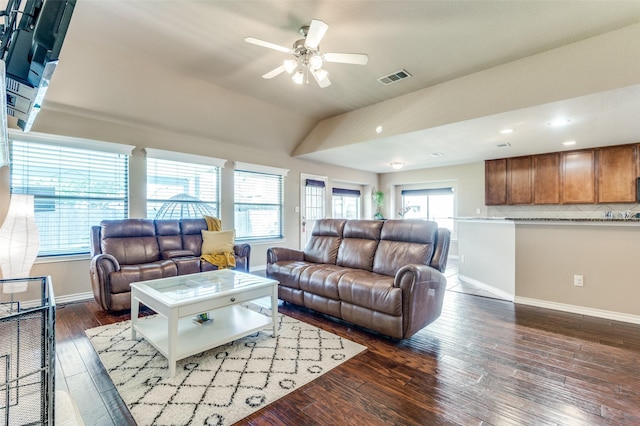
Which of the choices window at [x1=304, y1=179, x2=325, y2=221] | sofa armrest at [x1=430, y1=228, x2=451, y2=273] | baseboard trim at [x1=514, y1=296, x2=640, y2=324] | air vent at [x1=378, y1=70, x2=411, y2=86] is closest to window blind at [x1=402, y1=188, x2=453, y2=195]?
window at [x1=304, y1=179, x2=325, y2=221]

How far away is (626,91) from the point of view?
9.62 feet

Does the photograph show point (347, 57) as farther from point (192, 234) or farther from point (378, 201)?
point (378, 201)

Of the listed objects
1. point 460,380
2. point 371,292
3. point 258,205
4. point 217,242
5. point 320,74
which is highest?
point 320,74

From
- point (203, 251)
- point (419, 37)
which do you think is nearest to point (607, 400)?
point (419, 37)

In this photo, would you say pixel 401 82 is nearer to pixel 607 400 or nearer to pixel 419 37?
pixel 419 37

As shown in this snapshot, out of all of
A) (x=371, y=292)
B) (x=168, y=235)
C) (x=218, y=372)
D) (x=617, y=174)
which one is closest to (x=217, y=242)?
(x=168, y=235)

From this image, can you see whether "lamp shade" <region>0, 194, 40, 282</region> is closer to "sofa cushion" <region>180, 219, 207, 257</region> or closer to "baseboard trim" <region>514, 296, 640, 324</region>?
"sofa cushion" <region>180, 219, 207, 257</region>

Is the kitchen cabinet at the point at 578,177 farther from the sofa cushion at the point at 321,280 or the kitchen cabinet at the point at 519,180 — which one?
the sofa cushion at the point at 321,280

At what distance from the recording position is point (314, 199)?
23.6 feet

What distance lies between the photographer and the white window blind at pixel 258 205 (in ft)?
18.7

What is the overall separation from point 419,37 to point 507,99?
4.52ft

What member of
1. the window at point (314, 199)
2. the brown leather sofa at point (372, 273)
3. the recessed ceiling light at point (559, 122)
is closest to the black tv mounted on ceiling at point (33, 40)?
the brown leather sofa at point (372, 273)

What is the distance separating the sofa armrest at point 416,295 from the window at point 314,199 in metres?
4.51

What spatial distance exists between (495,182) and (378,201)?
3.17m
